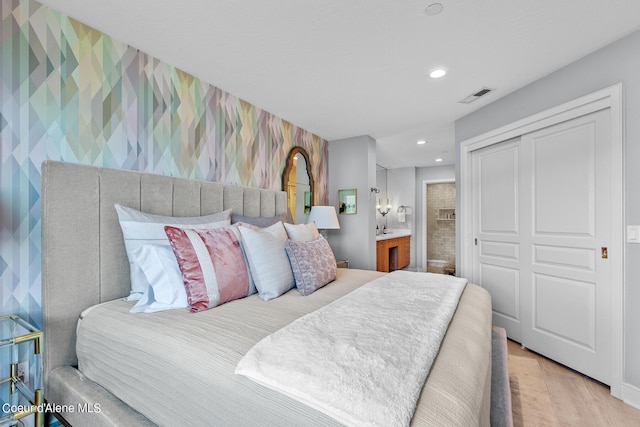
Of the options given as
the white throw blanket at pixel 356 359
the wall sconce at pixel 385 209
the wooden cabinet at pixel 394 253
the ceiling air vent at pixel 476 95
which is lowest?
the wooden cabinet at pixel 394 253

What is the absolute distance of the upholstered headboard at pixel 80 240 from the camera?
1406mm

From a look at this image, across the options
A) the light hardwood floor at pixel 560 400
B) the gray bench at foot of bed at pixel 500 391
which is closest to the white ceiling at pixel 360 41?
the gray bench at foot of bed at pixel 500 391

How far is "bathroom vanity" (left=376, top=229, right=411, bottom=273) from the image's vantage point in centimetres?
489

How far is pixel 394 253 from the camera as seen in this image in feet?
19.8

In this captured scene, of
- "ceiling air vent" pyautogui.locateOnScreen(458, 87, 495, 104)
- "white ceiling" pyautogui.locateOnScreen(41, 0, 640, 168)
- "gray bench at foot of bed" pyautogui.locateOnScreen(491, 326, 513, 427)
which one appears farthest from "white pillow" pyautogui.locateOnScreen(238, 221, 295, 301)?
"ceiling air vent" pyautogui.locateOnScreen(458, 87, 495, 104)

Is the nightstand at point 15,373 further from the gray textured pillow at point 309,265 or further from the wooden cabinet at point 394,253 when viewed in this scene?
the wooden cabinet at point 394,253

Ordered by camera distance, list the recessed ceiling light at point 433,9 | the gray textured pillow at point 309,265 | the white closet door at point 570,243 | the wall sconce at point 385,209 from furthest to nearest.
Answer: the wall sconce at point 385,209, the white closet door at point 570,243, the gray textured pillow at point 309,265, the recessed ceiling light at point 433,9

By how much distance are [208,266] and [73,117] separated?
121cm

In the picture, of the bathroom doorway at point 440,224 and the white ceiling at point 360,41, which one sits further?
the bathroom doorway at point 440,224

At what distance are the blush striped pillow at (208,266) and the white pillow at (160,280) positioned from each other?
0.22ft

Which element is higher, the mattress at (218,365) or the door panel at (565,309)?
the mattress at (218,365)

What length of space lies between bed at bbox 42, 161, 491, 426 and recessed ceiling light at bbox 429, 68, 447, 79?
67.6 inches

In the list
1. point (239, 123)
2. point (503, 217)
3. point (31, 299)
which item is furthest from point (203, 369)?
point (503, 217)

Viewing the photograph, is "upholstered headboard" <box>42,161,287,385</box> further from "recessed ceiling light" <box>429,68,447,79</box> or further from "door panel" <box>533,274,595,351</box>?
"door panel" <box>533,274,595,351</box>
